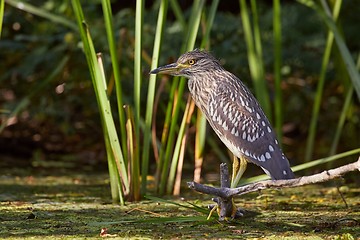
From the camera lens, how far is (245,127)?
138 inches

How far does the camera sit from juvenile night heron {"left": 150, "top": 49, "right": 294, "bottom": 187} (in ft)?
11.1

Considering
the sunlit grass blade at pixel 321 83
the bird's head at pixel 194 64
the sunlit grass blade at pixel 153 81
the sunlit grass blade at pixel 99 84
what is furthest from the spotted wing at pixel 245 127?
the sunlit grass blade at pixel 321 83

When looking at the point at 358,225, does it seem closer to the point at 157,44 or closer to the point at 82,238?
the point at 82,238

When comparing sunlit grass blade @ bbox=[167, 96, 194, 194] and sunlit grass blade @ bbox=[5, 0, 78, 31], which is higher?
sunlit grass blade @ bbox=[5, 0, 78, 31]

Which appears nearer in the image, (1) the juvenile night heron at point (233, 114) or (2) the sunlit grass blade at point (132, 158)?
(1) the juvenile night heron at point (233, 114)

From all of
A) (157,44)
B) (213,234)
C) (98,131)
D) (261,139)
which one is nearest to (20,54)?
(98,131)

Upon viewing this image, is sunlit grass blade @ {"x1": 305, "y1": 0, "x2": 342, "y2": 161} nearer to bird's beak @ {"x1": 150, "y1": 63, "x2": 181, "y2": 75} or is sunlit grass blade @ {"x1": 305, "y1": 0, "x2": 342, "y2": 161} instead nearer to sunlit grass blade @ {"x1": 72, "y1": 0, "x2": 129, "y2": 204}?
bird's beak @ {"x1": 150, "y1": 63, "x2": 181, "y2": 75}

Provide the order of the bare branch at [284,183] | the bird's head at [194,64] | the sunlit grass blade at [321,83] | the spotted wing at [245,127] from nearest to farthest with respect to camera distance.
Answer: the bare branch at [284,183]
the spotted wing at [245,127]
the bird's head at [194,64]
the sunlit grass blade at [321,83]

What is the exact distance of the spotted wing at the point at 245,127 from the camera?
11.1ft

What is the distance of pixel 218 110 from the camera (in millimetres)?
3594

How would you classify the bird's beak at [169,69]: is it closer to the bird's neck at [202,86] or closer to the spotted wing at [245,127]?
the bird's neck at [202,86]

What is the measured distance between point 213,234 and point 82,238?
0.51 metres

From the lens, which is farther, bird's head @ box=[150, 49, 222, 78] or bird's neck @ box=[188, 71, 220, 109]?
bird's head @ box=[150, 49, 222, 78]

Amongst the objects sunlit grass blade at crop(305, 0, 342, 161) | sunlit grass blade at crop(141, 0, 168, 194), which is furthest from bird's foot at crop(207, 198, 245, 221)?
sunlit grass blade at crop(305, 0, 342, 161)
